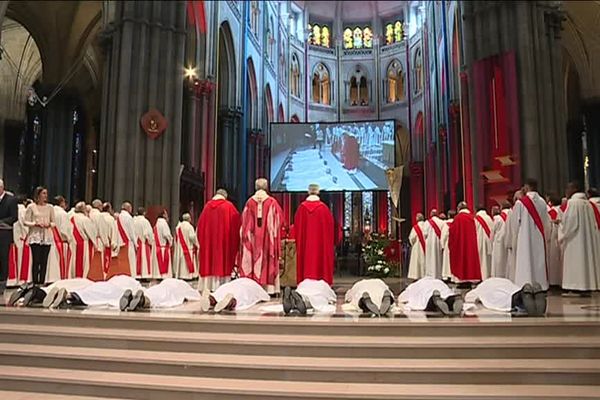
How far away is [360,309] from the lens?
6305 millimetres

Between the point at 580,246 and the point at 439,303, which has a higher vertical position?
the point at 580,246

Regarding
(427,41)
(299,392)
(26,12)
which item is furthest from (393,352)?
(427,41)

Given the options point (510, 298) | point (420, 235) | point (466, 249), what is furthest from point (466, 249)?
point (510, 298)

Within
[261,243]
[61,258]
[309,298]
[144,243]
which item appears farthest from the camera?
[144,243]

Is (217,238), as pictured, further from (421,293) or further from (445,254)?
(445,254)

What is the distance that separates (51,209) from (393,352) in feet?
20.6

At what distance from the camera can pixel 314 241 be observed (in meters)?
8.95

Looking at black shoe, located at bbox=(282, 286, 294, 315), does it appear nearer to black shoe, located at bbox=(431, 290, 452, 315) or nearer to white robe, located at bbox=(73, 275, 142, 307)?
black shoe, located at bbox=(431, 290, 452, 315)

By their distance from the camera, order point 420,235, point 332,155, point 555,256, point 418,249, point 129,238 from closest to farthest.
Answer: point 555,256
point 129,238
point 420,235
point 418,249
point 332,155

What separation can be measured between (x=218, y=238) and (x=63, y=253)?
357cm

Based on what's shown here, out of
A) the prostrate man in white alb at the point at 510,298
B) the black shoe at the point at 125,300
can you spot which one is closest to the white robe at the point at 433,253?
the prostrate man in white alb at the point at 510,298

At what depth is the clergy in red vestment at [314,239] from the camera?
895 cm

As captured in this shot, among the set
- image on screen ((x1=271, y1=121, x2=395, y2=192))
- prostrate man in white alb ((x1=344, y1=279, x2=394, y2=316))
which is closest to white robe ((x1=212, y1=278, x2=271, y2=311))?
prostrate man in white alb ((x1=344, y1=279, x2=394, y2=316))

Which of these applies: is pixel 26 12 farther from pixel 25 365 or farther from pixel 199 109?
pixel 25 365
